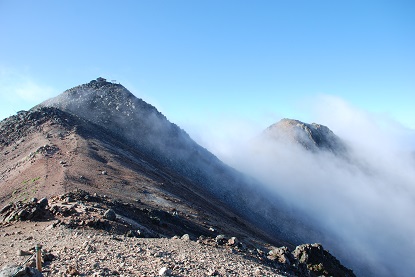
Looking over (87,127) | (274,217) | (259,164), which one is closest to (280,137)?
(259,164)

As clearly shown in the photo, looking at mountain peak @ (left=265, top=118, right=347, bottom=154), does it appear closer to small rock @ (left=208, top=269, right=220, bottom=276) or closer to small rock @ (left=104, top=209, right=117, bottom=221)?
small rock @ (left=104, top=209, right=117, bottom=221)

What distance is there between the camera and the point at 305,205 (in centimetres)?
8612

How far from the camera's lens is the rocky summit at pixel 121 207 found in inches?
497

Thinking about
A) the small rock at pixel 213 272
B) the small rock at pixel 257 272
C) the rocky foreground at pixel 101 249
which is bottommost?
the rocky foreground at pixel 101 249

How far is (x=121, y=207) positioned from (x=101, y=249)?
10640mm

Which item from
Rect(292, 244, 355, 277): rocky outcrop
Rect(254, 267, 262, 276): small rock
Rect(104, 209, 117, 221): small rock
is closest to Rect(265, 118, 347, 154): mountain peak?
Rect(292, 244, 355, 277): rocky outcrop

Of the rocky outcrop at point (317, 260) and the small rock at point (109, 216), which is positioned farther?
the rocky outcrop at point (317, 260)

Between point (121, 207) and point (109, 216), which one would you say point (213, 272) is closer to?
point (109, 216)

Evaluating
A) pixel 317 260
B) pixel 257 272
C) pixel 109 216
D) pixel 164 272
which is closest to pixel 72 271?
pixel 164 272

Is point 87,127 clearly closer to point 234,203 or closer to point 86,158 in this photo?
point 86,158

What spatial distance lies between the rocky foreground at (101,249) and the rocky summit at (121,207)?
5 centimetres

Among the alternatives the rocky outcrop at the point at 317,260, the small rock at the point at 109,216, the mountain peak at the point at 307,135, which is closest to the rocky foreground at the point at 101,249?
the small rock at the point at 109,216

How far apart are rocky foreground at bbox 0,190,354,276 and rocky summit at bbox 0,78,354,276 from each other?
5 cm

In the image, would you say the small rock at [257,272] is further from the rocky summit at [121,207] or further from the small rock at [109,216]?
the small rock at [109,216]
